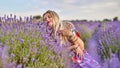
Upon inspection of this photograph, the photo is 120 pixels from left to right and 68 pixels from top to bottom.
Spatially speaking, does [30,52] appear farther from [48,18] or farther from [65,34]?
[48,18]

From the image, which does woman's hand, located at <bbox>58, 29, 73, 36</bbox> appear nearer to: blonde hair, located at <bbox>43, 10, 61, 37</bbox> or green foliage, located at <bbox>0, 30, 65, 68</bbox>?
blonde hair, located at <bbox>43, 10, 61, 37</bbox>

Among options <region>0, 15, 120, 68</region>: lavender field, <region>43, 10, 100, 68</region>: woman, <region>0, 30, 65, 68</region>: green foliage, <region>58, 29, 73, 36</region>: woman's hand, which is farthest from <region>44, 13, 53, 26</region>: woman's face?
<region>0, 30, 65, 68</region>: green foliage

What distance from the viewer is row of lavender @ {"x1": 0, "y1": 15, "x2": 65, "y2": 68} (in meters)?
4.10

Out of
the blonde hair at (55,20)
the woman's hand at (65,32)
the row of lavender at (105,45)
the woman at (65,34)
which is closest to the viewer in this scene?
the row of lavender at (105,45)

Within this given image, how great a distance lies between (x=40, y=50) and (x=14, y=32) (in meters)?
0.53

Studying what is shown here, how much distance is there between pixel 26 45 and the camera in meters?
4.55

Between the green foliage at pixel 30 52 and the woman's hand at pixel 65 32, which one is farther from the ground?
the woman's hand at pixel 65 32

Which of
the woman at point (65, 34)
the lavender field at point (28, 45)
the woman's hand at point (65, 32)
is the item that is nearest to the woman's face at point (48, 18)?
the woman at point (65, 34)

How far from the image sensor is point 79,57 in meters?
4.95

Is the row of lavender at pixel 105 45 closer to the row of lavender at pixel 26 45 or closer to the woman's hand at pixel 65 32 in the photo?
the woman's hand at pixel 65 32

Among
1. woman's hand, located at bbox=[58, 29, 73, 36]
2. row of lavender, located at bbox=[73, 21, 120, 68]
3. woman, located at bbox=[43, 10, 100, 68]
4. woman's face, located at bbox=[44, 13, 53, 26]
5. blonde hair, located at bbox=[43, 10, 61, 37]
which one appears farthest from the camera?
woman's face, located at bbox=[44, 13, 53, 26]

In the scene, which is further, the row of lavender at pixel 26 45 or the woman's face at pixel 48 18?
the woman's face at pixel 48 18

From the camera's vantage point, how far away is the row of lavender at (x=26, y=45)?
410 cm

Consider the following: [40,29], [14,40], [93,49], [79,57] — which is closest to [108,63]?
[93,49]
